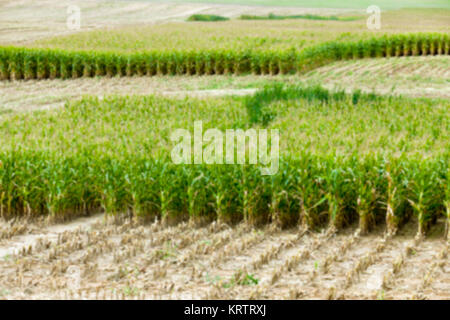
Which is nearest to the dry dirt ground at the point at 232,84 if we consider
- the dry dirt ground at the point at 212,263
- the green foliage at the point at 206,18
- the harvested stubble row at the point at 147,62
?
the harvested stubble row at the point at 147,62

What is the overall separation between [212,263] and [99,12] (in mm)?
56630

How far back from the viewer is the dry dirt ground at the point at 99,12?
168 ft

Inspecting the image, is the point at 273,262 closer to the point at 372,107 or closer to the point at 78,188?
the point at 78,188

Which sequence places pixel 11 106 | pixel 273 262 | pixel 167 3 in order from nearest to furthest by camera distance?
pixel 273 262 → pixel 11 106 → pixel 167 3

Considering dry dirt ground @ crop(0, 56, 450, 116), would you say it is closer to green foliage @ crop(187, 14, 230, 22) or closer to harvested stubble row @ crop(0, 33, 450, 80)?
harvested stubble row @ crop(0, 33, 450, 80)

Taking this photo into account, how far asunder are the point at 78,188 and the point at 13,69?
18.5m

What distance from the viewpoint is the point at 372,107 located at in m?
16.0

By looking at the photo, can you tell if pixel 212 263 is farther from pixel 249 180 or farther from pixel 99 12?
pixel 99 12

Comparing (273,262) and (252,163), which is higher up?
(252,163)

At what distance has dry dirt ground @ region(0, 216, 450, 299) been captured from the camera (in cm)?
745

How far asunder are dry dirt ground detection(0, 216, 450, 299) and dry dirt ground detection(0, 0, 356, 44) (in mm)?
38447

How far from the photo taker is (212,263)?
8.23 metres
